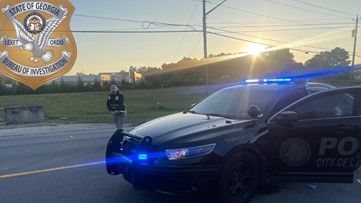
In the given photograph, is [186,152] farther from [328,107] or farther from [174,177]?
[328,107]

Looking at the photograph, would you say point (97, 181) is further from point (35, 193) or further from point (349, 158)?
point (349, 158)

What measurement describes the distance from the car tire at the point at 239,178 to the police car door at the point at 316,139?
12.9 inches

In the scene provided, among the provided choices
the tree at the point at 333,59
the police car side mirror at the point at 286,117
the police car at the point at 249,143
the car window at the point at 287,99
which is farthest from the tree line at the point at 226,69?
the police car side mirror at the point at 286,117

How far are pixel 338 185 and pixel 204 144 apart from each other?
8.15 feet

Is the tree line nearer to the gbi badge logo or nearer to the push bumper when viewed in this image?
the gbi badge logo

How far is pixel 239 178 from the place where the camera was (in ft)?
13.8

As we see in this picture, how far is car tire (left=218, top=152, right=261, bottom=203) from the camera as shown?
13.2ft

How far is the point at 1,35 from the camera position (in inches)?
829

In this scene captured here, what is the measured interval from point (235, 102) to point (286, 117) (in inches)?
36.9

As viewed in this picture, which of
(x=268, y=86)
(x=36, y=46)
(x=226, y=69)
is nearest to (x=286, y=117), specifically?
(x=268, y=86)

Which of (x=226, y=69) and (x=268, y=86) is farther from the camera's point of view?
(x=226, y=69)

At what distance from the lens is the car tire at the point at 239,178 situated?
13.2 feet

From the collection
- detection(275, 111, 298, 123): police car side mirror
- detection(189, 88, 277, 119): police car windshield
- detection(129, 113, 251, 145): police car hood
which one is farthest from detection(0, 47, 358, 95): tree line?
detection(275, 111, 298, 123): police car side mirror

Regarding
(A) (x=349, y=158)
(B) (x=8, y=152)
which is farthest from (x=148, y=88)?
(A) (x=349, y=158)
